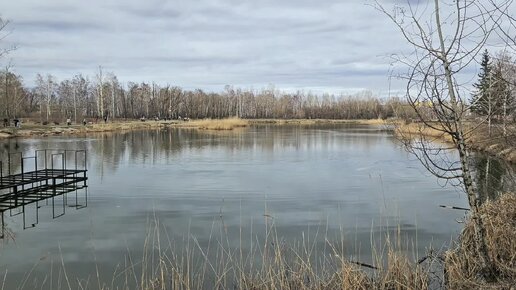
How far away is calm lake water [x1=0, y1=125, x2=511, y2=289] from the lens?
7555 mm

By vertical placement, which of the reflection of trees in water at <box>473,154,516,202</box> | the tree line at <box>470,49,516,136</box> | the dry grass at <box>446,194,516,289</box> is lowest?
the reflection of trees in water at <box>473,154,516,202</box>

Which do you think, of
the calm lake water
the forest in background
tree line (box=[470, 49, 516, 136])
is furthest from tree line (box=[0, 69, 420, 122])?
tree line (box=[470, 49, 516, 136])

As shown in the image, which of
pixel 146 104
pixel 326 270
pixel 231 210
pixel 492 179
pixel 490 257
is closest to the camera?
pixel 490 257

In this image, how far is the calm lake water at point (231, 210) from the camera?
755 cm

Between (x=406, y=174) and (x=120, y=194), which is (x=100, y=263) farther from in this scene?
(x=406, y=174)

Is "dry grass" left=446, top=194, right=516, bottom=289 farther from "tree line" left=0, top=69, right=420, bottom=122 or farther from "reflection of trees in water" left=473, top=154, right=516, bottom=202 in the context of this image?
"tree line" left=0, top=69, right=420, bottom=122

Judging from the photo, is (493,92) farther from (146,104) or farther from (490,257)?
(146,104)

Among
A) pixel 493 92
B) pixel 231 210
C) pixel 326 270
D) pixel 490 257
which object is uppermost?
pixel 493 92

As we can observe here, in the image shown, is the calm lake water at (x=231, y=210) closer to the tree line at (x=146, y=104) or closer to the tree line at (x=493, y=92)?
the tree line at (x=493, y=92)

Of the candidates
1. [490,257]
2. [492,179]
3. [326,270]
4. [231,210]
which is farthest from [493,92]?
[492,179]

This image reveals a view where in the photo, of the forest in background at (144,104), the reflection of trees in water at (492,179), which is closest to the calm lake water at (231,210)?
the reflection of trees in water at (492,179)

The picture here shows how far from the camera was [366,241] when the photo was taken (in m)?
8.02

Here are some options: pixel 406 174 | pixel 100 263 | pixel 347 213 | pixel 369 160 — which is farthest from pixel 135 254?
pixel 369 160

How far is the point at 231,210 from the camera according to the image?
10727 mm
